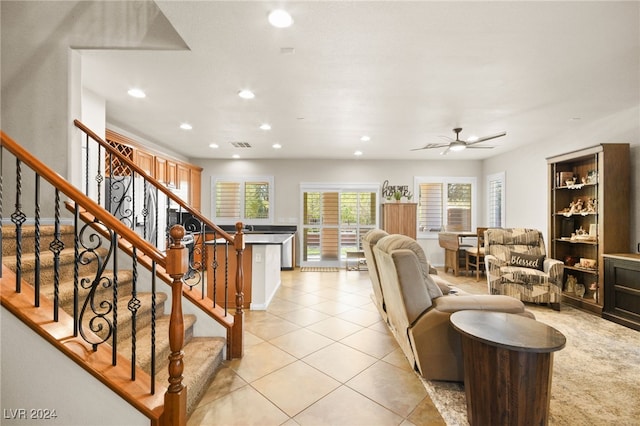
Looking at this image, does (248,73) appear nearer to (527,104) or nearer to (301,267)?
(527,104)

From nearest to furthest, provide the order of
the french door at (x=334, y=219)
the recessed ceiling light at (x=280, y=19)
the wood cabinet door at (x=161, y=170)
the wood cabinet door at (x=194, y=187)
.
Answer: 1. the recessed ceiling light at (x=280, y=19)
2. the wood cabinet door at (x=161, y=170)
3. the wood cabinet door at (x=194, y=187)
4. the french door at (x=334, y=219)

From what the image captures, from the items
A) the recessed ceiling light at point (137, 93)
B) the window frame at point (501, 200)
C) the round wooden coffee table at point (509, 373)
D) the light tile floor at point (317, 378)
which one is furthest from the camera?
the window frame at point (501, 200)

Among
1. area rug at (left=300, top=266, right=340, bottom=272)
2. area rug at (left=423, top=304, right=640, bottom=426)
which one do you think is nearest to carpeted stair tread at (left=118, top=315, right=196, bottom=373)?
area rug at (left=423, top=304, right=640, bottom=426)

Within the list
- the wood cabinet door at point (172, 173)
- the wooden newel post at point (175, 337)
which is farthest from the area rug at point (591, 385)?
the wood cabinet door at point (172, 173)

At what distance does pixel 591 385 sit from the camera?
2.21m

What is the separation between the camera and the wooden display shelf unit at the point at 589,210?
12.1ft

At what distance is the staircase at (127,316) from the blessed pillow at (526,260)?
4276 mm

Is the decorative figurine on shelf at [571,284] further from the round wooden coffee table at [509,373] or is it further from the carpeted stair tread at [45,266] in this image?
the carpeted stair tread at [45,266]

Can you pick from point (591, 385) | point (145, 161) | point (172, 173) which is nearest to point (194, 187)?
point (172, 173)

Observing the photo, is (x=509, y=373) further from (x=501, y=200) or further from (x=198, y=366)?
(x=501, y=200)

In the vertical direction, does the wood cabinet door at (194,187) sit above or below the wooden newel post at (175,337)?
above

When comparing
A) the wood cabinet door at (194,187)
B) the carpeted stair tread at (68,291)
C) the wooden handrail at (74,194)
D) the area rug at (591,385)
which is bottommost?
the area rug at (591,385)

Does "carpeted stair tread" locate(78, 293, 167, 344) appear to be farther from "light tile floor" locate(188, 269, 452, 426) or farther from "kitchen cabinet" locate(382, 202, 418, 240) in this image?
"kitchen cabinet" locate(382, 202, 418, 240)

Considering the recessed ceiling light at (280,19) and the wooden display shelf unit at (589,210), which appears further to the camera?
the wooden display shelf unit at (589,210)
